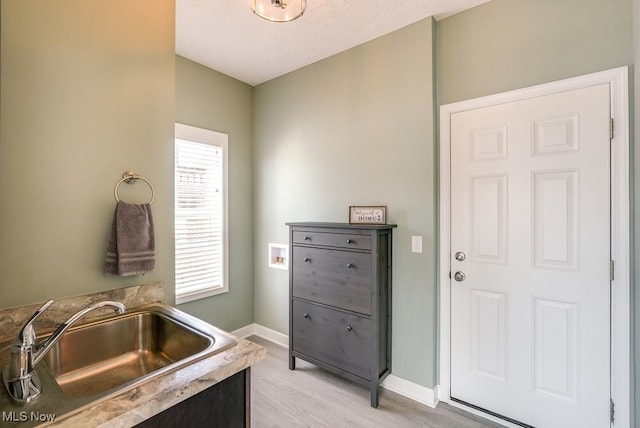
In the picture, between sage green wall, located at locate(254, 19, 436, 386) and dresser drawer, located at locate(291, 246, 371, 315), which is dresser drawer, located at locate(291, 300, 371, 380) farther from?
sage green wall, located at locate(254, 19, 436, 386)

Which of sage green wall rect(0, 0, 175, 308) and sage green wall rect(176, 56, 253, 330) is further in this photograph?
sage green wall rect(176, 56, 253, 330)

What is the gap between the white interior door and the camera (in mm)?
1690

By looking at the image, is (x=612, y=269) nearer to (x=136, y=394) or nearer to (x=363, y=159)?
(x=363, y=159)

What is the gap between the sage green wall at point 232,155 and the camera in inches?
110

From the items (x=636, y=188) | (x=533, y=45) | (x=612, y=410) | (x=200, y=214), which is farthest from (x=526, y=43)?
(x=200, y=214)

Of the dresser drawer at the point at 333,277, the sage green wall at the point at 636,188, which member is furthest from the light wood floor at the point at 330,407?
the sage green wall at the point at 636,188

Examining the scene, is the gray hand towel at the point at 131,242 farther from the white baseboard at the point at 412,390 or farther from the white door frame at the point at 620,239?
the white door frame at the point at 620,239

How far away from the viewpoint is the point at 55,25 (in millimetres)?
1275

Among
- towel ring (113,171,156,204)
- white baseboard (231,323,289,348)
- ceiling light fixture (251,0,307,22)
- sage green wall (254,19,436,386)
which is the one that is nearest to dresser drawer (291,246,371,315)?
sage green wall (254,19,436,386)

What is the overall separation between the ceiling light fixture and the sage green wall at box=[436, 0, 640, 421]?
112 centimetres

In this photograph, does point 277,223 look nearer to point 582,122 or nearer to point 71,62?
point 71,62

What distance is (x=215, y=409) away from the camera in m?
0.98

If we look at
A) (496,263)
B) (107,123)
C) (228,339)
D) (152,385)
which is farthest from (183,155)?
(496,263)

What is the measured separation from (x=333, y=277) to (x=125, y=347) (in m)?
1.37
